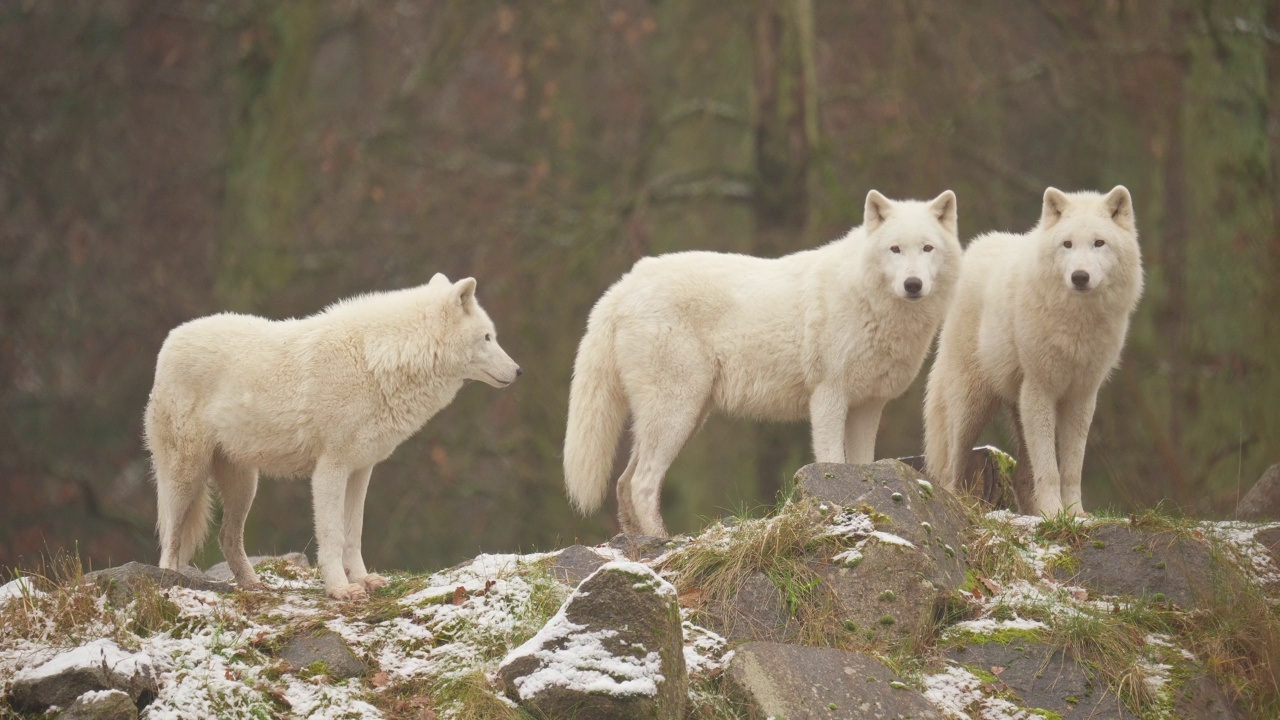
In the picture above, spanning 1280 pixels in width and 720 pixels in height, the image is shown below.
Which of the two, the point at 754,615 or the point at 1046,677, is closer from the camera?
the point at 1046,677

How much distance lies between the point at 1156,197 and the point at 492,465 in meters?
7.41

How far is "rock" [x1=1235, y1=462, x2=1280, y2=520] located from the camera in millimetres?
7980

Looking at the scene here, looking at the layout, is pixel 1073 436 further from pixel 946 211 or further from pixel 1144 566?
pixel 946 211

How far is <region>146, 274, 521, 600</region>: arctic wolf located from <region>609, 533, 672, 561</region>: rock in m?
1.07

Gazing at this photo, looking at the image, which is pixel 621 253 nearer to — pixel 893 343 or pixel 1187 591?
pixel 893 343

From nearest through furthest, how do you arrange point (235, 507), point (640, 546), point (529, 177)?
point (640, 546) → point (235, 507) → point (529, 177)

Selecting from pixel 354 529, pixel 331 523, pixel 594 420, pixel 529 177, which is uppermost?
pixel 529 177

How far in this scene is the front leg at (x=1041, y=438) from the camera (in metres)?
7.75

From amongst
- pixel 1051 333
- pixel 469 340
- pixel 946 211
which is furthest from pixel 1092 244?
pixel 469 340

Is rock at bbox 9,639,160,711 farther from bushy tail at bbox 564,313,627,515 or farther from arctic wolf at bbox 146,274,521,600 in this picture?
bushy tail at bbox 564,313,627,515

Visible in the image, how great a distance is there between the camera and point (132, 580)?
631 cm

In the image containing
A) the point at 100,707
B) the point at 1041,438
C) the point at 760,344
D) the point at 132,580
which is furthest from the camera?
the point at 760,344

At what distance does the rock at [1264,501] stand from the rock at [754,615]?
11.2 ft

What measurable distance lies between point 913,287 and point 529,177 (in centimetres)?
862
